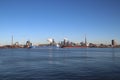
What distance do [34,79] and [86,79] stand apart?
753 centimetres

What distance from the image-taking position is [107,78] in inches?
1033

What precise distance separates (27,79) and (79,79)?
7.56 meters

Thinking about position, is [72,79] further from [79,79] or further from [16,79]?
[16,79]

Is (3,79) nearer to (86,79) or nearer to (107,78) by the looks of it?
(86,79)

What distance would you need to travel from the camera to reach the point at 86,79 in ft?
84.2

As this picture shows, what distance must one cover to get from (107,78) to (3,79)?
15248mm

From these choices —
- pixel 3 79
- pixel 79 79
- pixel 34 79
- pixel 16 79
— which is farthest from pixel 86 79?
pixel 3 79

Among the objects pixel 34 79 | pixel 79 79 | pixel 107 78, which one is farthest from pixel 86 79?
pixel 34 79

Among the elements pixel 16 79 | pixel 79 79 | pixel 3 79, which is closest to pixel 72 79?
pixel 79 79

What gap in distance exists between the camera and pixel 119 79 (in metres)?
25.3

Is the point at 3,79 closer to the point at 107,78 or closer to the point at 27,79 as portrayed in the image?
the point at 27,79

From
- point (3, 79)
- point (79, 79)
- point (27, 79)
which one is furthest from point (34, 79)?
point (79, 79)

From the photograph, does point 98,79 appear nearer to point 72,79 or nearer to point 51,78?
point 72,79

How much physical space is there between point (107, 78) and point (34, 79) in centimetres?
1073
